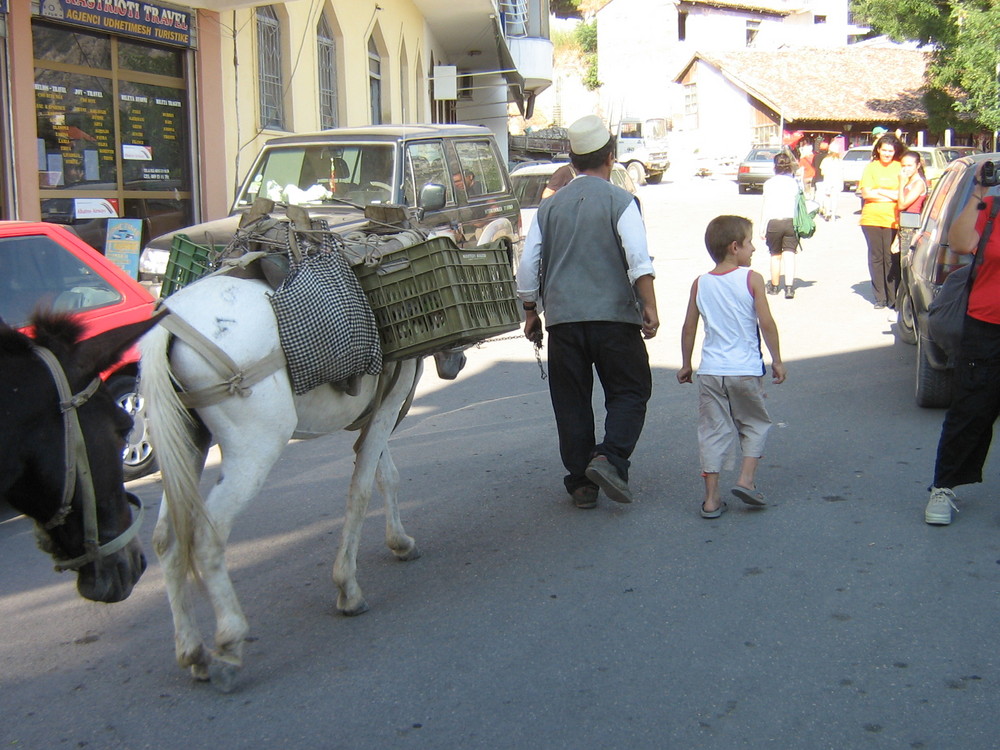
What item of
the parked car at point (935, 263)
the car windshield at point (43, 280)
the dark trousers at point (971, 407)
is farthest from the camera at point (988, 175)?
the car windshield at point (43, 280)

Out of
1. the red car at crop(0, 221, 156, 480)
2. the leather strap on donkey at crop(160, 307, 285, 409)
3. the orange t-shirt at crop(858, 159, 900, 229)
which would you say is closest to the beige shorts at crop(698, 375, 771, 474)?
the leather strap on donkey at crop(160, 307, 285, 409)

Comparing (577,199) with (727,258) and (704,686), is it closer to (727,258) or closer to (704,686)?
(727,258)

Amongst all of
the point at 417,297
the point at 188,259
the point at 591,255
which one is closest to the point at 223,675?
the point at 417,297

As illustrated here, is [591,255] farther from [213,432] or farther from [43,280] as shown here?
[43,280]

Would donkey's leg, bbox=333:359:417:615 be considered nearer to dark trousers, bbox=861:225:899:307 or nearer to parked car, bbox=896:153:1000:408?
parked car, bbox=896:153:1000:408

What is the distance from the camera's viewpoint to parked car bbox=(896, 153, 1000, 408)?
6945 millimetres

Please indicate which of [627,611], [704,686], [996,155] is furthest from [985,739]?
[996,155]

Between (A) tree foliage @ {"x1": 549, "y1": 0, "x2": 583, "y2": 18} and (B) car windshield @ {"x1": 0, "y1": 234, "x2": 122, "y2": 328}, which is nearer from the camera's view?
(B) car windshield @ {"x1": 0, "y1": 234, "x2": 122, "y2": 328}

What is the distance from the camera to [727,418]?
5.50 meters

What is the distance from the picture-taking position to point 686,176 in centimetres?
4991

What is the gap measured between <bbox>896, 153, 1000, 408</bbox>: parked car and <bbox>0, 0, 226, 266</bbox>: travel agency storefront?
821 cm

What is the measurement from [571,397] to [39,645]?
2.89m

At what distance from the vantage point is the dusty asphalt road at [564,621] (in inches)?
132

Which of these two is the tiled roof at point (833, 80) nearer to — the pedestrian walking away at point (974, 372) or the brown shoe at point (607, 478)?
the pedestrian walking away at point (974, 372)
